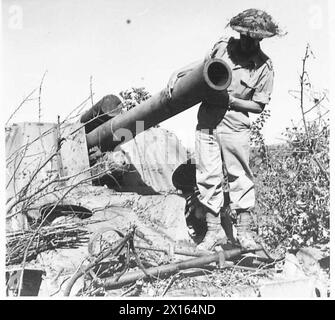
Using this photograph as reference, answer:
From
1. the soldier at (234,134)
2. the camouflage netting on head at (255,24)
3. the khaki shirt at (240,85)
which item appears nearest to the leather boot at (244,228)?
the soldier at (234,134)

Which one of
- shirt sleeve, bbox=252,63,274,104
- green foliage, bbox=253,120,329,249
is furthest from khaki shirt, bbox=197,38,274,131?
green foliage, bbox=253,120,329,249

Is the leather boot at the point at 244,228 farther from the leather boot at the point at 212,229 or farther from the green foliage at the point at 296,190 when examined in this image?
the green foliage at the point at 296,190

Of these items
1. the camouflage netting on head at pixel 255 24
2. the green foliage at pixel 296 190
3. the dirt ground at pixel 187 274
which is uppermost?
the camouflage netting on head at pixel 255 24

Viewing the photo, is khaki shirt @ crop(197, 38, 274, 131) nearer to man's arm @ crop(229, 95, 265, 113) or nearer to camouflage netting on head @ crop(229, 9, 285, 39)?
man's arm @ crop(229, 95, 265, 113)

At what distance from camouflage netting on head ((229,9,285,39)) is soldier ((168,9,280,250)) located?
0.02 meters

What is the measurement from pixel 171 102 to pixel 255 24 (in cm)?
109

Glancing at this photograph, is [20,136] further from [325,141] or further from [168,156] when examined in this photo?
[325,141]

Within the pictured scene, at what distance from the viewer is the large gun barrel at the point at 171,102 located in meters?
5.71

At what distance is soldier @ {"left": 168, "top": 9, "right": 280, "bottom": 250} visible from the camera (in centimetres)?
605

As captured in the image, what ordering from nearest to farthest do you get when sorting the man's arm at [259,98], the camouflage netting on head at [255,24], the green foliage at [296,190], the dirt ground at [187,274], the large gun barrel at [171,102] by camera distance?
the dirt ground at [187,274] < the large gun barrel at [171,102] < the camouflage netting on head at [255,24] < the man's arm at [259,98] < the green foliage at [296,190]

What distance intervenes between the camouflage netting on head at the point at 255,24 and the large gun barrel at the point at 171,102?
1.55 ft

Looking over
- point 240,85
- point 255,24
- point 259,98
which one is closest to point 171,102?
point 240,85

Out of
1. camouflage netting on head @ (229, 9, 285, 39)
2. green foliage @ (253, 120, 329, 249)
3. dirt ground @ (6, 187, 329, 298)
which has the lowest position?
dirt ground @ (6, 187, 329, 298)

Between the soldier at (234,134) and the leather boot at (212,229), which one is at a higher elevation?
the soldier at (234,134)
